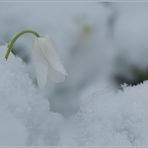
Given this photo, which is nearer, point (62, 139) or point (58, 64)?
point (58, 64)

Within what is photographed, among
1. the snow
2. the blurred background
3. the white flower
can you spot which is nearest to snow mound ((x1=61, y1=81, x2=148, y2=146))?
the snow

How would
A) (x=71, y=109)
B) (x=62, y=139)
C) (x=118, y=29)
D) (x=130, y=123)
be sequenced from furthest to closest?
(x=118, y=29)
(x=71, y=109)
(x=62, y=139)
(x=130, y=123)

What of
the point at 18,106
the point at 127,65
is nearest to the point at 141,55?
the point at 127,65

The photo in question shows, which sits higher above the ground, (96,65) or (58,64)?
(58,64)

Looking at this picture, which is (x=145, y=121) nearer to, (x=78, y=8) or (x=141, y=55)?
(x=141, y=55)

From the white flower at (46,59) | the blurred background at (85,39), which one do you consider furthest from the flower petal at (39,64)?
the blurred background at (85,39)

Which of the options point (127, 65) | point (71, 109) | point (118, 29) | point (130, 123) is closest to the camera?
point (130, 123)

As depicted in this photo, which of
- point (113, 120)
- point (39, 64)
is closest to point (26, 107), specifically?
point (39, 64)
